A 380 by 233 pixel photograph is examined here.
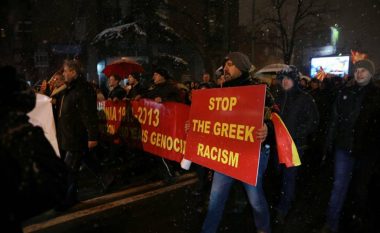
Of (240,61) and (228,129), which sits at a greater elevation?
(240,61)

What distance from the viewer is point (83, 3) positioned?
2611 centimetres

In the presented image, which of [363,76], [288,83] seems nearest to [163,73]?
[288,83]

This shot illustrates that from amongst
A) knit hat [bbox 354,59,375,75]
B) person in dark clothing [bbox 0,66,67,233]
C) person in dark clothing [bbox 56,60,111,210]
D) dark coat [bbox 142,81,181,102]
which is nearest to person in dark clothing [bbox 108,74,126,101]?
dark coat [bbox 142,81,181,102]

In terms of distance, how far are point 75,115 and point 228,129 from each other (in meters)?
2.35

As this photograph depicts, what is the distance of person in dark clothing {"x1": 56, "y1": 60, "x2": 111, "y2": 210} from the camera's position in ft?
16.4

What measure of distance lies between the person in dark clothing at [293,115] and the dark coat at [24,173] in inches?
140

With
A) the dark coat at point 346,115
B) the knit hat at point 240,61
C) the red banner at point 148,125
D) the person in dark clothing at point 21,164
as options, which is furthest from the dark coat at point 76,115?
the person in dark clothing at point 21,164

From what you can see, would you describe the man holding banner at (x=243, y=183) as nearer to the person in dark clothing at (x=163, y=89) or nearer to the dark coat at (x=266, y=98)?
the dark coat at (x=266, y=98)

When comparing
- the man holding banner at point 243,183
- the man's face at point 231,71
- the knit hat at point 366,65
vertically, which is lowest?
the man holding banner at point 243,183

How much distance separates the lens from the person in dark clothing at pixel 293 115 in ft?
15.7

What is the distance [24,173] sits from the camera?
1.67m

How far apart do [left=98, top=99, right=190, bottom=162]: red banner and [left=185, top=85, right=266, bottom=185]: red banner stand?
1.35 m

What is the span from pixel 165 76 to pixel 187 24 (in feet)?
66.7

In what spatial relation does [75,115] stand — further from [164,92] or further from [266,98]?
[266,98]
